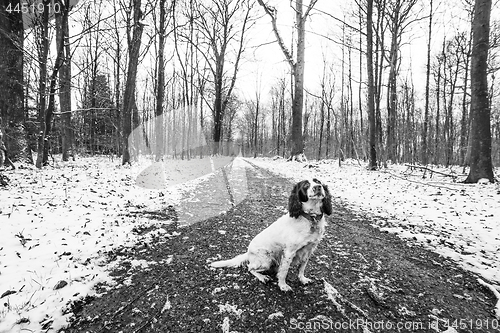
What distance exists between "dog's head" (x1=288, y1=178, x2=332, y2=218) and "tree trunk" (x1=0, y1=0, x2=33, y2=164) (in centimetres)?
1106

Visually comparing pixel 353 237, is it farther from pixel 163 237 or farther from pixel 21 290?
pixel 21 290

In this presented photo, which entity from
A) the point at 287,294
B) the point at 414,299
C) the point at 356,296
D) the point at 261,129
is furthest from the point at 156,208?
the point at 261,129

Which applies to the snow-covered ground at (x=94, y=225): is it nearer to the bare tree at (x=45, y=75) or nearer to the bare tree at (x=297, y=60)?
the bare tree at (x=45, y=75)

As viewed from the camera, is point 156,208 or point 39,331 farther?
point 156,208

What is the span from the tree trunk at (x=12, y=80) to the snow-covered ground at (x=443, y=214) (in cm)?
1266

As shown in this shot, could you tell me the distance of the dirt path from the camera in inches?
93.7

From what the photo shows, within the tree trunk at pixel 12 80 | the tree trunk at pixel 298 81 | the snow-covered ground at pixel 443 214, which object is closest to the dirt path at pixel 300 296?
the snow-covered ground at pixel 443 214

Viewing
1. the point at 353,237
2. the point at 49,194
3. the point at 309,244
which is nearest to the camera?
the point at 309,244

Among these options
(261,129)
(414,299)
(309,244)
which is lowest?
(414,299)

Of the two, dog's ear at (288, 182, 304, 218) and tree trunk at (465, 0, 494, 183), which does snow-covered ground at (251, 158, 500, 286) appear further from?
dog's ear at (288, 182, 304, 218)

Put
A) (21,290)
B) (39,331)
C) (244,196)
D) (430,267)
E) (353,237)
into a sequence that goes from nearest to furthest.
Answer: (39,331) → (21,290) → (430,267) → (353,237) → (244,196)

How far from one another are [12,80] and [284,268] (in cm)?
1228

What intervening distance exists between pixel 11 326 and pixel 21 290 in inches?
25.3

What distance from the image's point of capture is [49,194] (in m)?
6.33
